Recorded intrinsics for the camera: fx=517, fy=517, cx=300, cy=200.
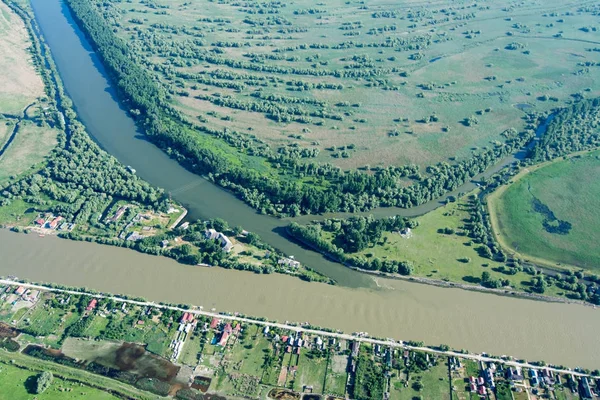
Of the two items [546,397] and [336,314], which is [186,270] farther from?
[546,397]

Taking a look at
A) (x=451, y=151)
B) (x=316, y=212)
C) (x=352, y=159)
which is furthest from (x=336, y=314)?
(x=451, y=151)

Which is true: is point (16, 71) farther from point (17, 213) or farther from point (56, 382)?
point (56, 382)

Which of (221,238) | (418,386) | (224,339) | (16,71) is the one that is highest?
(16,71)

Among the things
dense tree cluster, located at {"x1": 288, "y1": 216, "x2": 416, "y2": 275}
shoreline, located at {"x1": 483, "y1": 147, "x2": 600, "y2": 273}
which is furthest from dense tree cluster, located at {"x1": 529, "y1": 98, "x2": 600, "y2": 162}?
dense tree cluster, located at {"x1": 288, "y1": 216, "x2": 416, "y2": 275}

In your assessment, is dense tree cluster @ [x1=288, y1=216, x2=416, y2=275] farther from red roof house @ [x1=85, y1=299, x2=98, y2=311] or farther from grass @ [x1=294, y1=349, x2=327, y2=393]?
red roof house @ [x1=85, y1=299, x2=98, y2=311]

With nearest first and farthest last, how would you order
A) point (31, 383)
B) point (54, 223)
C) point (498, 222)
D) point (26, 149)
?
Answer: point (31, 383), point (54, 223), point (498, 222), point (26, 149)

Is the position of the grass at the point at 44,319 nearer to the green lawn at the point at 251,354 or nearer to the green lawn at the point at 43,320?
the green lawn at the point at 43,320

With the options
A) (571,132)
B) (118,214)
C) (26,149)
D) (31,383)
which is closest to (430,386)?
(31,383)

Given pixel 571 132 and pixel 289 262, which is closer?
pixel 289 262
